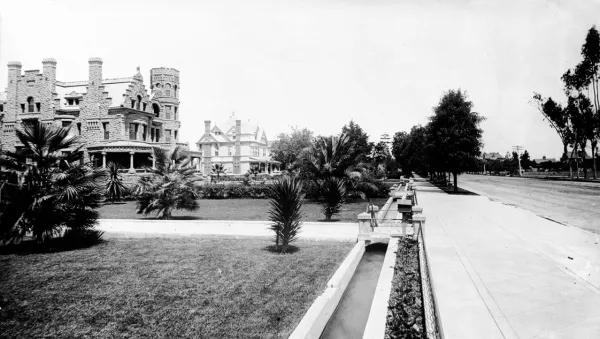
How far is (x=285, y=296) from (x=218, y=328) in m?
1.61

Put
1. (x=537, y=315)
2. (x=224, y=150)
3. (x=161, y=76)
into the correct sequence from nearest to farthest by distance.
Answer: (x=537, y=315) → (x=161, y=76) → (x=224, y=150)

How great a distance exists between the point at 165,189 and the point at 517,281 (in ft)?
46.0

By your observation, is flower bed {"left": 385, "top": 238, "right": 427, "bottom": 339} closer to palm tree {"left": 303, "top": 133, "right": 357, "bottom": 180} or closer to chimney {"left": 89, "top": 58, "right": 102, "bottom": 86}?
palm tree {"left": 303, "top": 133, "right": 357, "bottom": 180}

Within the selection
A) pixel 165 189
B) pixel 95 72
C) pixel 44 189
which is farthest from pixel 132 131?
pixel 44 189

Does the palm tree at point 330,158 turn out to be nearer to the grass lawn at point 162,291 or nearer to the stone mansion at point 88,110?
the grass lawn at point 162,291

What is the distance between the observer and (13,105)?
39156 millimetres

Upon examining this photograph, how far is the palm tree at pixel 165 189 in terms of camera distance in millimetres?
15609

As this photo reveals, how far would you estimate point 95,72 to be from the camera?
126 ft

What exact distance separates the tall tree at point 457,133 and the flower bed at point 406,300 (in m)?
22.4

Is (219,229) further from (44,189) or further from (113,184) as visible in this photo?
(113,184)

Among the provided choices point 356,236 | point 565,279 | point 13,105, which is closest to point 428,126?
point 356,236

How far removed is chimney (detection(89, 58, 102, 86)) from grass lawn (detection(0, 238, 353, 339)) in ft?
118

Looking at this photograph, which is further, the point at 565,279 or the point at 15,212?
the point at 15,212

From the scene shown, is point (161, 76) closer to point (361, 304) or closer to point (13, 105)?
point (13, 105)
